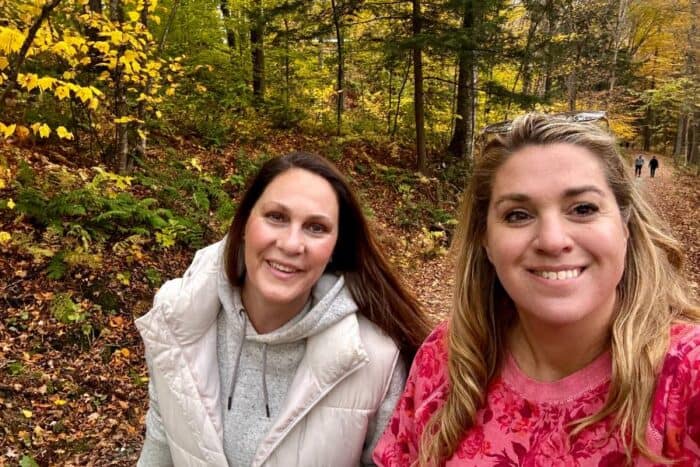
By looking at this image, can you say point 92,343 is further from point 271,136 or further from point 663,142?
point 663,142

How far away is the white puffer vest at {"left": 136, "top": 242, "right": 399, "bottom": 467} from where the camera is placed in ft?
6.63

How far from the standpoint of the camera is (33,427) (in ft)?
13.0

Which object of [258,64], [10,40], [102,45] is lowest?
[10,40]

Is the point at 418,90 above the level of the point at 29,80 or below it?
above

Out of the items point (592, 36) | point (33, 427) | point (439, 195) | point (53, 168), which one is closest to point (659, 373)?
point (33, 427)

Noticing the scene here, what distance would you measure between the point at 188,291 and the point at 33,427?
9.29 feet

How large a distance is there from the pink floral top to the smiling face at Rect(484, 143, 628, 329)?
21cm

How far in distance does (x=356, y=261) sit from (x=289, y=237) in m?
0.46

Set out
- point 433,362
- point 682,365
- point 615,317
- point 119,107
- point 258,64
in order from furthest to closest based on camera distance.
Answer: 1. point 258,64
2. point 119,107
3. point 433,362
4. point 615,317
5. point 682,365

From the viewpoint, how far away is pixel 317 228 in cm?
218

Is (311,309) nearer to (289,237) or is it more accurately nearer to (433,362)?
(289,237)

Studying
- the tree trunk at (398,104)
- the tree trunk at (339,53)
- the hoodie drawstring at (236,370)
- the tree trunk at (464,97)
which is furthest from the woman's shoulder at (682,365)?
the tree trunk at (398,104)

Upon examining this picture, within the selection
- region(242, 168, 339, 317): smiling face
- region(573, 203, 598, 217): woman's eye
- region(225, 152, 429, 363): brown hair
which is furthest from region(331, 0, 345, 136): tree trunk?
region(573, 203, 598, 217): woman's eye

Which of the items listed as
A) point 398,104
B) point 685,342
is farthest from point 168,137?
point 685,342
